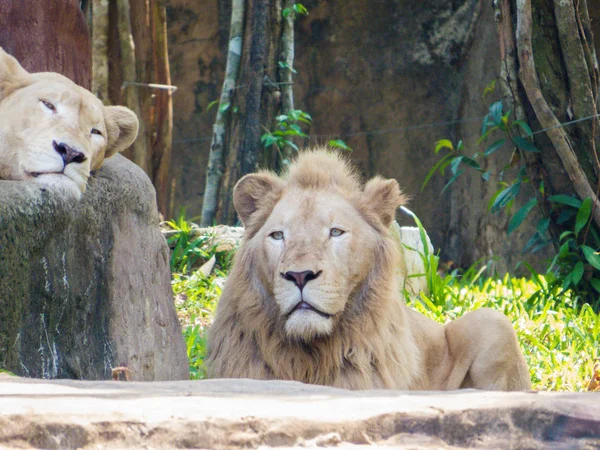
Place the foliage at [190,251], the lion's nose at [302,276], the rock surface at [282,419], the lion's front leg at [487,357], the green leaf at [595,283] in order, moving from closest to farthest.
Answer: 1. the rock surface at [282,419]
2. the lion's nose at [302,276]
3. the lion's front leg at [487,357]
4. the green leaf at [595,283]
5. the foliage at [190,251]

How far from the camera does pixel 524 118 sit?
5.83 meters

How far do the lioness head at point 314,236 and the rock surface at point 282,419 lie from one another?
1370 millimetres

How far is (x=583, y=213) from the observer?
562cm

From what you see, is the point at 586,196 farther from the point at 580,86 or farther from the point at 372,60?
the point at 372,60

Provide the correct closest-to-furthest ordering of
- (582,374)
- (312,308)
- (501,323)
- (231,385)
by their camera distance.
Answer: (231,385) → (312,308) → (501,323) → (582,374)

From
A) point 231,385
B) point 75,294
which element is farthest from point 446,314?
point 231,385

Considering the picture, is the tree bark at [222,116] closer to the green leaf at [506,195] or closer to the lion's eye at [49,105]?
the green leaf at [506,195]

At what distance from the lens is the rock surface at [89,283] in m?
2.93

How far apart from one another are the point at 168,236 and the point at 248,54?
6.80ft

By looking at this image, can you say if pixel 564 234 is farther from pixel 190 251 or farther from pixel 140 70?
pixel 140 70

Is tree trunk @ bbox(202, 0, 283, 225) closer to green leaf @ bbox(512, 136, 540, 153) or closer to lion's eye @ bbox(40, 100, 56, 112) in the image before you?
green leaf @ bbox(512, 136, 540, 153)

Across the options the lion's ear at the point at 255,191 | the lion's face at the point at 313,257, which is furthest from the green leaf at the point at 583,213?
the lion's ear at the point at 255,191

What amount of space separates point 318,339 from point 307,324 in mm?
222

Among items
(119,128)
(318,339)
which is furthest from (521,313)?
(119,128)
